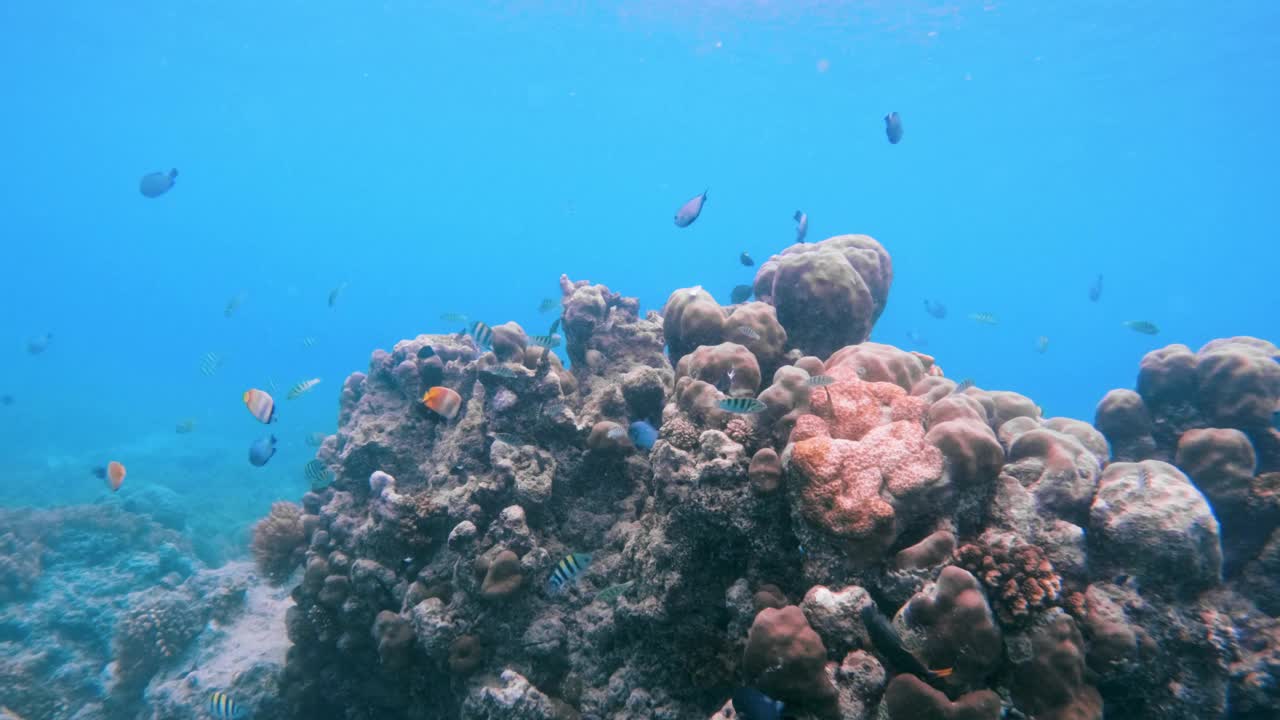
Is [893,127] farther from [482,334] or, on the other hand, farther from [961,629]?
[961,629]

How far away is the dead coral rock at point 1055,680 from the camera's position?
2975mm

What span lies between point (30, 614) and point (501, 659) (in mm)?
12866

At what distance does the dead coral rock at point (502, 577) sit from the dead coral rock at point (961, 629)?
3.36 m

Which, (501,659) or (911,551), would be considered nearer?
(911,551)

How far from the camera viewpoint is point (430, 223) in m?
146

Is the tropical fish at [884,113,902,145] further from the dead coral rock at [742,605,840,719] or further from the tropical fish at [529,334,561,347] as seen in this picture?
the dead coral rock at [742,605,840,719]

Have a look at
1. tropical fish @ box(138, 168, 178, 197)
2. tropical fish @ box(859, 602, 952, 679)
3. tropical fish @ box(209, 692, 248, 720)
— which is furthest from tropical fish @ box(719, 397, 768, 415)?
tropical fish @ box(138, 168, 178, 197)

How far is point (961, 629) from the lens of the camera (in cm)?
296

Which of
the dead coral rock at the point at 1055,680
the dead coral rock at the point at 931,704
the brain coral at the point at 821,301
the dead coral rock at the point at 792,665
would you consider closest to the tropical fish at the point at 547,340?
the brain coral at the point at 821,301

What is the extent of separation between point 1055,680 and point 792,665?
1456mm

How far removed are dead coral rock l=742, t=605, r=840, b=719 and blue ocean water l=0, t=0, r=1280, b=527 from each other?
1439 cm

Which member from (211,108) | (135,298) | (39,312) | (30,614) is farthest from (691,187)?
(39,312)

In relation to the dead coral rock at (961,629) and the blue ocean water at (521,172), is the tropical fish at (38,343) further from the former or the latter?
the dead coral rock at (961,629)

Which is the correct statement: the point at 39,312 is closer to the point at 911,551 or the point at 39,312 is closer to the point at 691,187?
the point at 691,187
